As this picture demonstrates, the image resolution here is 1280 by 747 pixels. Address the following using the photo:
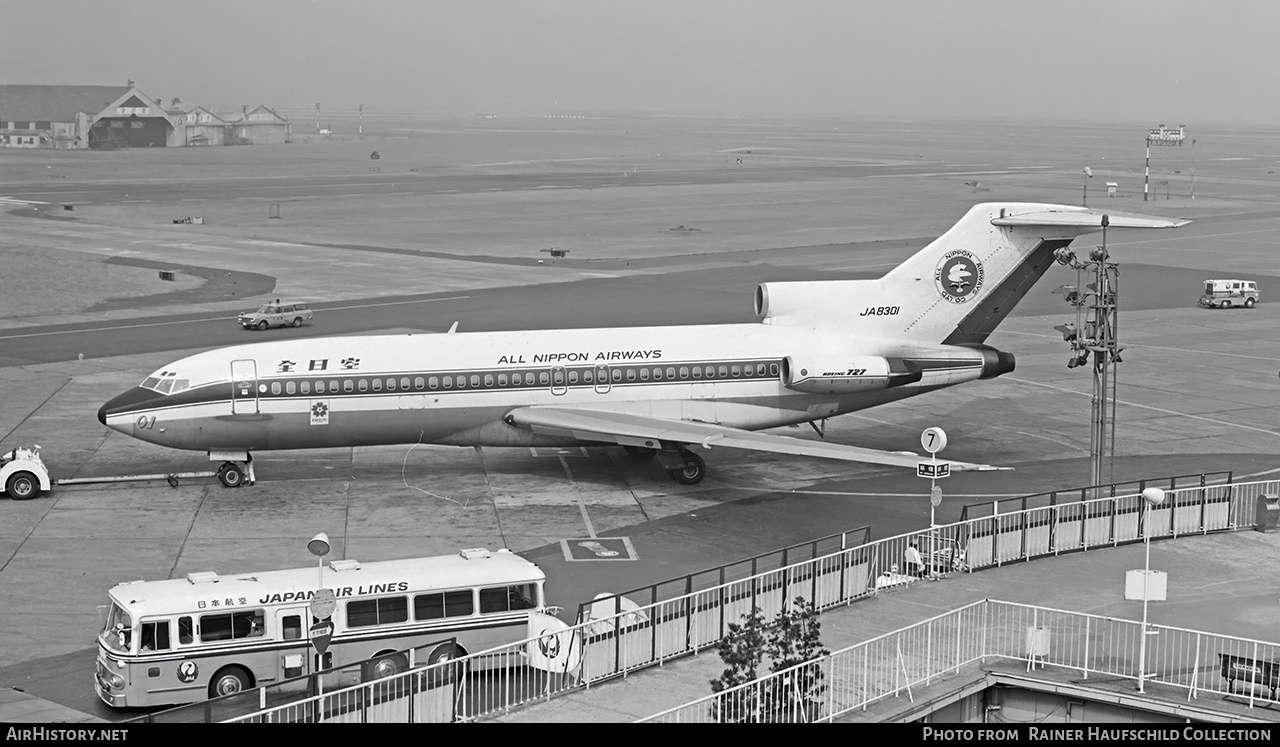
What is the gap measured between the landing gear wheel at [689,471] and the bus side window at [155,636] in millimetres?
18374

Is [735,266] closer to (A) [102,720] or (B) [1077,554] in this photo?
(B) [1077,554]

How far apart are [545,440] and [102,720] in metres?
18.3

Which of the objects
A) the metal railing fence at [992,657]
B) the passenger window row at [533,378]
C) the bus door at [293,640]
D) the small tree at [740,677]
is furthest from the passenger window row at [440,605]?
the passenger window row at [533,378]

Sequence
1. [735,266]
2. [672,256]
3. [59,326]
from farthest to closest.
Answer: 1. [672,256]
2. [735,266]
3. [59,326]

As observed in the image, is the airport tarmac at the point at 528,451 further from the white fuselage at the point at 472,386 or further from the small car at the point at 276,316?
the white fuselage at the point at 472,386

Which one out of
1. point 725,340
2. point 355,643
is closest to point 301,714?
point 355,643

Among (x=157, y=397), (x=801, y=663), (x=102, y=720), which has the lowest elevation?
(x=102, y=720)

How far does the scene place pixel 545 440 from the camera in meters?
41.6

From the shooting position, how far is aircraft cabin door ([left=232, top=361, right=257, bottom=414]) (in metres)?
39.9

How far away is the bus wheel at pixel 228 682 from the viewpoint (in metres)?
25.3

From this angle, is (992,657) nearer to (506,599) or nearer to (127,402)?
(506,599)

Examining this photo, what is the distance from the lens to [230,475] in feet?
134

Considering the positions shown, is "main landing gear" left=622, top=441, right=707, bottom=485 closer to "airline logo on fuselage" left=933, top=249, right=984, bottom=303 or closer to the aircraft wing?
the aircraft wing

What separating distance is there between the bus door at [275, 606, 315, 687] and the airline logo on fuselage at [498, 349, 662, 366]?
651 inches
